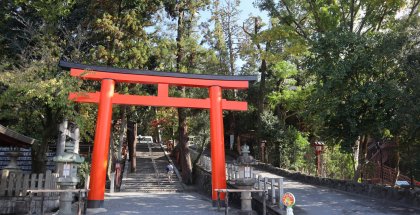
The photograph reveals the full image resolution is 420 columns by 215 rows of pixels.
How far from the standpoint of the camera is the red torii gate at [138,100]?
13078 mm

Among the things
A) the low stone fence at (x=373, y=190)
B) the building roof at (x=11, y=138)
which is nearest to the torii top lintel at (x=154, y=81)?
the building roof at (x=11, y=138)

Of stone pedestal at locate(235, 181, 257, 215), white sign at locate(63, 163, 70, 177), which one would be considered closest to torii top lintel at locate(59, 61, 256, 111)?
white sign at locate(63, 163, 70, 177)

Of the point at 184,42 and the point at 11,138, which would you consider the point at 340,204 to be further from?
the point at 184,42

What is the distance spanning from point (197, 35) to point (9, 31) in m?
10.5

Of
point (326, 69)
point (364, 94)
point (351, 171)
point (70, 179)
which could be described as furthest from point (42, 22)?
point (351, 171)

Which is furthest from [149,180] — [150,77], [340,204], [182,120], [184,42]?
[340,204]

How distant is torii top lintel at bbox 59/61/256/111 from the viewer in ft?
44.9

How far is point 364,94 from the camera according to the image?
484 inches

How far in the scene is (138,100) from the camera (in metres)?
14.4

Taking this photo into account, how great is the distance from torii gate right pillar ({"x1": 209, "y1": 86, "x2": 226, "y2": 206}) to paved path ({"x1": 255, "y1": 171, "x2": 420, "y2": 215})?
9.85 ft

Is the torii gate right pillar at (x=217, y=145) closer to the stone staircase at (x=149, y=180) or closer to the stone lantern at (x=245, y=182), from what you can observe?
the stone lantern at (x=245, y=182)

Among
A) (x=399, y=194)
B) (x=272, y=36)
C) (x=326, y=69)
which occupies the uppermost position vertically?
(x=272, y=36)

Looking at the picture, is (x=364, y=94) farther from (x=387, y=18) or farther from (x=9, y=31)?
(x=9, y=31)

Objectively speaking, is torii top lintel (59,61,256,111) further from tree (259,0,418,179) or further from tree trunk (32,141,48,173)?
tree (259,0,418,179)
